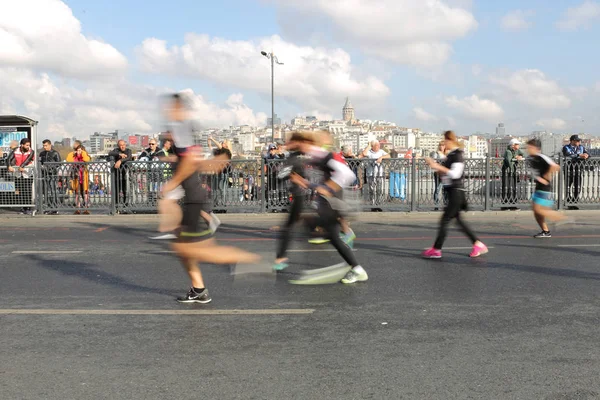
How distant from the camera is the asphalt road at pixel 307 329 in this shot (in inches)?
159

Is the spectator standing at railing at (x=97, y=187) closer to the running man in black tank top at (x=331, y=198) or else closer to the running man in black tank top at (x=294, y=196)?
the running man in black tank top at (x=294, y=196)

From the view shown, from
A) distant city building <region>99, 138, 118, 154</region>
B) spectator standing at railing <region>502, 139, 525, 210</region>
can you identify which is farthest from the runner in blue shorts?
distant city building <region>99, 138, 118, 154</region>

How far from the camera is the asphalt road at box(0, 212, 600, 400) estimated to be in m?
4.05

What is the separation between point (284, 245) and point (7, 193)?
35.8 feet

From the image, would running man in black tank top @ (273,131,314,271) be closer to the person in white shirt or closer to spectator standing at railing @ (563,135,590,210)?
the person in white shirt

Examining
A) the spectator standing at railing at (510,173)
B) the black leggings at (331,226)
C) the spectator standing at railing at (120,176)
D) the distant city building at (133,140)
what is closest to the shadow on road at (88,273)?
the black leggings at (331,226)

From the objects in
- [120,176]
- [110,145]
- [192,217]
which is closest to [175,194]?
[192,217]

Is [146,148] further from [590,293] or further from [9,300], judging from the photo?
[590,293]

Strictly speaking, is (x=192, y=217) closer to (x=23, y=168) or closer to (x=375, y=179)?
(x=375, y=179)

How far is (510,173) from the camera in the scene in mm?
15703

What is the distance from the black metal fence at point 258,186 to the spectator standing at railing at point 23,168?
0.03 metres

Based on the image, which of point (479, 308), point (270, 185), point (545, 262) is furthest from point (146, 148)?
point (479, 308)

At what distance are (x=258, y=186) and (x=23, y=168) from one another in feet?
19.3

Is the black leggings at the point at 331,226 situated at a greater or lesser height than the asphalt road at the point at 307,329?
greater
